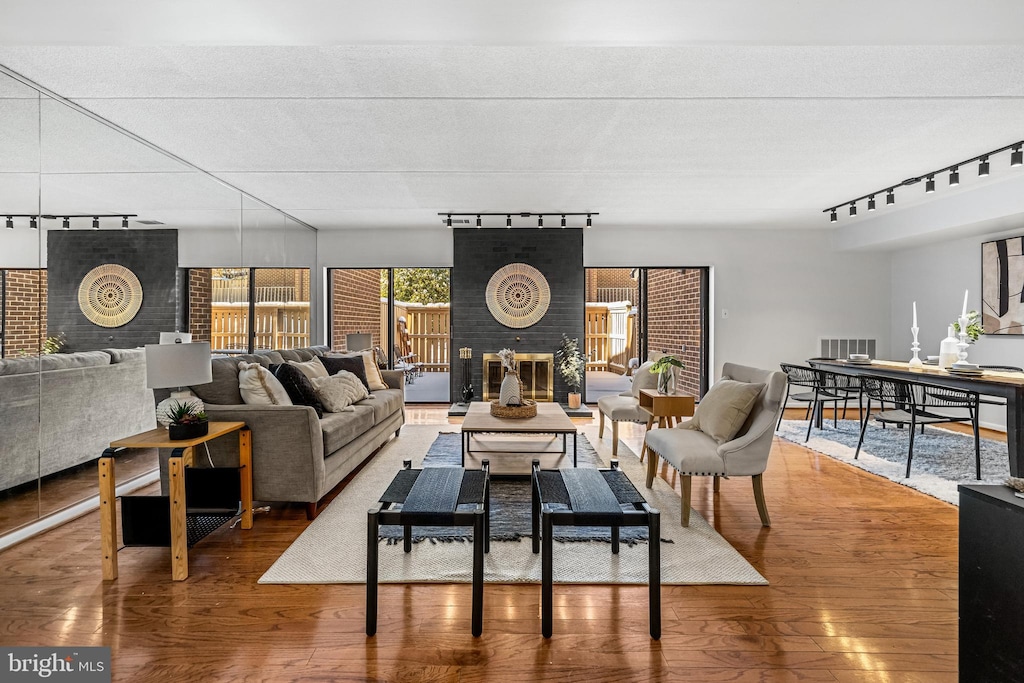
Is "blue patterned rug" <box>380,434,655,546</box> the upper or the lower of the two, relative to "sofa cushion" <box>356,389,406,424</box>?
lower

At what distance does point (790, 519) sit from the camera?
323 centimetres

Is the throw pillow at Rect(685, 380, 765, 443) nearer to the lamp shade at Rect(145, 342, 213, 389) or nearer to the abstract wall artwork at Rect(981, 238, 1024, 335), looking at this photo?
the lamp shade at Rect(145, 342, 213, 389)

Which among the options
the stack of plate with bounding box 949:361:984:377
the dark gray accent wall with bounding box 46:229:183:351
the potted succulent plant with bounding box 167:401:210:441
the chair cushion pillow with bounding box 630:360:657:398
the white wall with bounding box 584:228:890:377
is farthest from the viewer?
the white wall with bounding box 584:228:890:377

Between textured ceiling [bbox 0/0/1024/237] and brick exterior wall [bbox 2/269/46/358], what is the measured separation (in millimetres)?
431

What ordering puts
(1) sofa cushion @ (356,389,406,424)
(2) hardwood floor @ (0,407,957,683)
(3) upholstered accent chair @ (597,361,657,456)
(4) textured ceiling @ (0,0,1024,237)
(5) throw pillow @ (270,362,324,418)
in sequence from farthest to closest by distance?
(3) upholstered accent chair @ (597,361,657,456) < (1) sofa cushion @ (356,389,406,424) < (5) throw pillow @ (270,362,324,418) < (4) textured ceiling @ (0,0,1024,237) < (2) hardwood floor @ (0,407,957,683)

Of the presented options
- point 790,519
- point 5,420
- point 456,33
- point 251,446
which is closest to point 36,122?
point 5,420

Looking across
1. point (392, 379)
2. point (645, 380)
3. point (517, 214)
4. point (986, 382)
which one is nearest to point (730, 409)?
point (645, 380)

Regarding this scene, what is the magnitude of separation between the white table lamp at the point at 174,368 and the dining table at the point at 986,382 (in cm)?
497

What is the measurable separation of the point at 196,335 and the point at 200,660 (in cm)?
368

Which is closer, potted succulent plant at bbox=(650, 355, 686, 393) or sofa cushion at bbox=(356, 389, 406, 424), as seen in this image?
potted succulent plant at bbox=(650, 355, 686, 393)

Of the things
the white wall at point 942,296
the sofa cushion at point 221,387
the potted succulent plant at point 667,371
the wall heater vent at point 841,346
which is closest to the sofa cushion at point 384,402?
the sofa cushion at point 221,387

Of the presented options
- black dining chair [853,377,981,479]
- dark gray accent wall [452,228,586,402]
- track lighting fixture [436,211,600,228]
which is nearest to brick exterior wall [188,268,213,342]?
track lighting fixture [436,211,600,228]

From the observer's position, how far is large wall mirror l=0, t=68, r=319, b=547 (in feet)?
9.49

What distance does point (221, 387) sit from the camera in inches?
131
